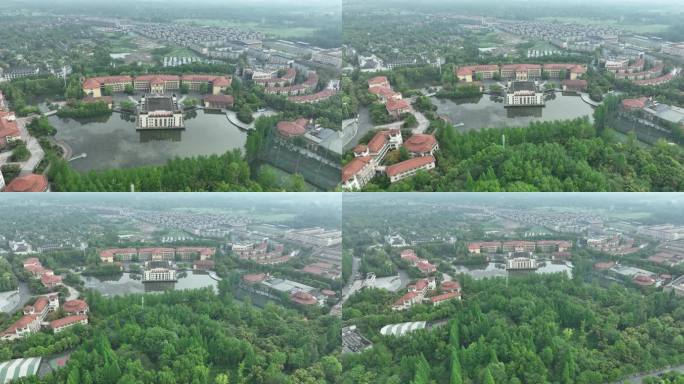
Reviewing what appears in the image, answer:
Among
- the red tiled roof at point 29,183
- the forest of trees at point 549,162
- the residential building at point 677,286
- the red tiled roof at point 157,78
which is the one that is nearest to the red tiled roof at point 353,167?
the forest of trees at point 549,162

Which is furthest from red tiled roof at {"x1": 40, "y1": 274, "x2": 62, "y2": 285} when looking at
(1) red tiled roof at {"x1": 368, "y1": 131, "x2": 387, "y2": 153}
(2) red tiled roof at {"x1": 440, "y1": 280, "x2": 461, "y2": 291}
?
(2) red tiled roof at {"x1": 440, "y1": 280, "x2": 461, "y2": 291}

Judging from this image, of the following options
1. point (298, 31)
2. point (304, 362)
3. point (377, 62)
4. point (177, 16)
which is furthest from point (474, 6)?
point (304, 362)

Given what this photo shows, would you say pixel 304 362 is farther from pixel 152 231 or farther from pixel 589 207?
pixel 589 207

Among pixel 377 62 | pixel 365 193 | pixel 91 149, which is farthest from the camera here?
pixel 377 62

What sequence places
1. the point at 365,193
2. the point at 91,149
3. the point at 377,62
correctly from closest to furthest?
1. the point at 91,149
2. the point at 365,193
3. the point at 377,62

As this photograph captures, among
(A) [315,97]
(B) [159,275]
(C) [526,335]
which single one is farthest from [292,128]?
(C) [526,335]

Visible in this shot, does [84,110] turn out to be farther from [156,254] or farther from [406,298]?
[406,298]
